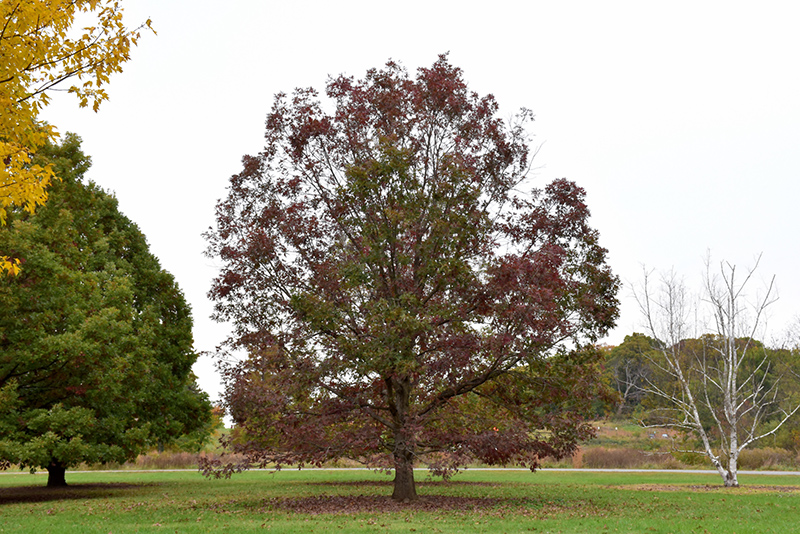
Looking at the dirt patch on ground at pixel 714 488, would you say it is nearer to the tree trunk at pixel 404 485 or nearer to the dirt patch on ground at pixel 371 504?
the dirt patch on ground at pixel 371 504

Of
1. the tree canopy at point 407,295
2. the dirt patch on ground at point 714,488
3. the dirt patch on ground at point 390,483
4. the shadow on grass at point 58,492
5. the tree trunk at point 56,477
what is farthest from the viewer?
the tree trunk at point 56,477

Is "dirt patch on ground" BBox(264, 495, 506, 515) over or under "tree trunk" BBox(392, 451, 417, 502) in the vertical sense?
under

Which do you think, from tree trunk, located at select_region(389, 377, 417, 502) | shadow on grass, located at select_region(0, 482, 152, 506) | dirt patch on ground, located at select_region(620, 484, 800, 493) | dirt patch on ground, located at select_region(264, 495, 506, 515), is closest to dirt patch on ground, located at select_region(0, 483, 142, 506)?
shadow on grass, located at select_region(0, 482, 152, 506)

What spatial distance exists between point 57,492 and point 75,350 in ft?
26.5

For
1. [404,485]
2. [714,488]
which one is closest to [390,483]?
[404,485]

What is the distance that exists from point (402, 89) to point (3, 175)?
491 inches

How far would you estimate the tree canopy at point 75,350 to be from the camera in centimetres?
1942

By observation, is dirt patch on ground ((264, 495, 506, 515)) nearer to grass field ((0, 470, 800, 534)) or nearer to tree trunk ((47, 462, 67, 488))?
grass field ((0, 470, 800, 534))

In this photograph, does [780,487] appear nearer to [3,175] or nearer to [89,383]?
[89,383]

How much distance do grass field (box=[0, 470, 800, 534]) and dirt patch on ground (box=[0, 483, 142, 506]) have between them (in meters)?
0.04

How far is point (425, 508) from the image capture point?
1617 cm

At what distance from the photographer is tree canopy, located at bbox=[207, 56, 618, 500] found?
52.0ft

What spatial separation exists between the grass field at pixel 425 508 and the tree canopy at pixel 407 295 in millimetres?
1330

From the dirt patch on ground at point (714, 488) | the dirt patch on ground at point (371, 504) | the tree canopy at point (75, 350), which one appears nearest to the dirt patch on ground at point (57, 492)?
the tree canopy at point (75, 350)
